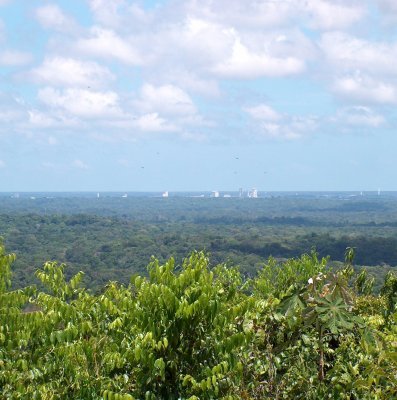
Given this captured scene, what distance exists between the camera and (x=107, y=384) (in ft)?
24.1

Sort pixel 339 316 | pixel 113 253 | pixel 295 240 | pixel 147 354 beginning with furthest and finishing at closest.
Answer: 1. pixel 295 240
2. pixel 113 253
3. pixel 147 354
4. pixel 339 316

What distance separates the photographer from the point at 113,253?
12631 cm

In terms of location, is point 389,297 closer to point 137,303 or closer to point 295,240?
point 137,303

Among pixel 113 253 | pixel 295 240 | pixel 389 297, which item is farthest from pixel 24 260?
pixel 389 297

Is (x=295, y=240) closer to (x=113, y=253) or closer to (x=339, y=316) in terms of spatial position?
(x=113, y=253)

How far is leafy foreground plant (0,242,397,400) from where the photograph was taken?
6.61 metres

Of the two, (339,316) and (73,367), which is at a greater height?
(339,316)

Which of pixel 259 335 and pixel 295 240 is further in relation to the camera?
pixel 295 240

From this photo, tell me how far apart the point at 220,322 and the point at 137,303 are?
1.07 metres

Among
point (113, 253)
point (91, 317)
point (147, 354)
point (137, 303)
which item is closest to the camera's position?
point (147, 354)

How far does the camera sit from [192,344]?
7223 mm

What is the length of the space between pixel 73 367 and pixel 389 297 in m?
6.59

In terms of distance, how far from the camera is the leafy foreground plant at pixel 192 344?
6.61m

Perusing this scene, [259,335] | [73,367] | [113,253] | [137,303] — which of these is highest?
[137,303]
